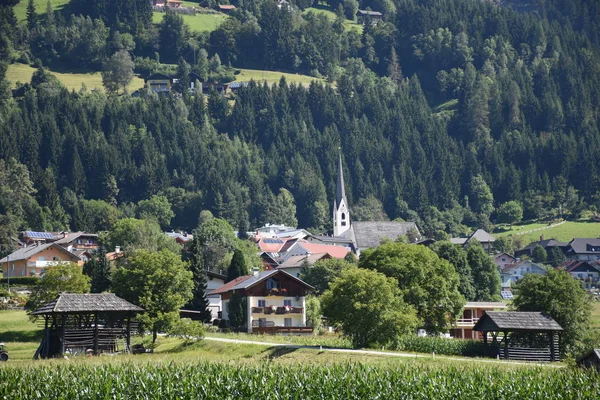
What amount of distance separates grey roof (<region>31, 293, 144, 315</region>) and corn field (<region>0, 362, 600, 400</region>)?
2384cm

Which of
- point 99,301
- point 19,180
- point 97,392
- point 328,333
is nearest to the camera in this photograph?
point 97,392

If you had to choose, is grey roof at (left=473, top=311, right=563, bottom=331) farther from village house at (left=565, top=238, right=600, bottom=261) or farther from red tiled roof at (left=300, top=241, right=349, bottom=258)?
village house at (left=565, top=238, right=600, bottom=261)

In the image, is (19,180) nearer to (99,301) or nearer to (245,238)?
(245,238)

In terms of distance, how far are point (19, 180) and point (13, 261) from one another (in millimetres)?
56669

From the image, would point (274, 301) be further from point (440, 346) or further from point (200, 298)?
point (440, 346)

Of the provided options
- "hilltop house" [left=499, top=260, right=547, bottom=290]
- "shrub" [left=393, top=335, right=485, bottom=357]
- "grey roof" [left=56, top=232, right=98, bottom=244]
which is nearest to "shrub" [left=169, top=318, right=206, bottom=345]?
"shrub" [left=393, top=335, right=485, bottom=357]

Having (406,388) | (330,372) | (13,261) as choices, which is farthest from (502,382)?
(13,261)

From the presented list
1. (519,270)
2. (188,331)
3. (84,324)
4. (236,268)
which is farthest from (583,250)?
(84,324)

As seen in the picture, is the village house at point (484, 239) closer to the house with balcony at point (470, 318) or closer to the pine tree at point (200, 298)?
the house with balcony at point (470, 318)

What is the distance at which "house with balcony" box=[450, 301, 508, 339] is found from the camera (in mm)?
104250

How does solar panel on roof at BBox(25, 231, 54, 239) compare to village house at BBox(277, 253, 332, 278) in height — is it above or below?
above

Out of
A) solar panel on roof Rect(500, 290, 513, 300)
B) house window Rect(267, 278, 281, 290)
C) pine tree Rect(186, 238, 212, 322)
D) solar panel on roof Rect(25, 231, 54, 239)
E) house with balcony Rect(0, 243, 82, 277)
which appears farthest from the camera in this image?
solar panel on roof Rect(25, 231, 54, 239)

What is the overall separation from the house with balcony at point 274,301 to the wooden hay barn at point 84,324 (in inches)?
752

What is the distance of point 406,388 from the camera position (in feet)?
156
